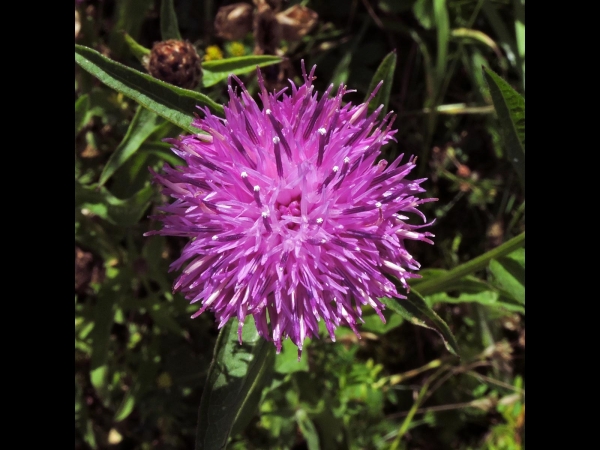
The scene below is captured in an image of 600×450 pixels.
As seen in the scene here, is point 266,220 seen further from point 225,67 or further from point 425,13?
point 425,13

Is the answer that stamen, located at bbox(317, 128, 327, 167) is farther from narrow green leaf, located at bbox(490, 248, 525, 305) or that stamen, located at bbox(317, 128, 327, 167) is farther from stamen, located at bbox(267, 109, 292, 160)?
narrow green leaf, located at bbox(490, 248, 525, 305)

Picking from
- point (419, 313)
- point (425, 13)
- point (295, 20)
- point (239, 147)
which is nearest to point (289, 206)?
point (239, 147)

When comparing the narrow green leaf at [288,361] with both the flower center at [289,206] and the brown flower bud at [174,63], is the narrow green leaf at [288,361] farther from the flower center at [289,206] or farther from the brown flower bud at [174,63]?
the brown flower bud at [174,63]

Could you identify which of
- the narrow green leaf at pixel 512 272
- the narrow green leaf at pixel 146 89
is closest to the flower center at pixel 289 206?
the narrow green leaf at pixel 146 89

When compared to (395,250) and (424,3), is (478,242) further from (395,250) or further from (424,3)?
(395,250)

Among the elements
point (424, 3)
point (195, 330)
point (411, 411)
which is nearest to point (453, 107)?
point (424, 3)

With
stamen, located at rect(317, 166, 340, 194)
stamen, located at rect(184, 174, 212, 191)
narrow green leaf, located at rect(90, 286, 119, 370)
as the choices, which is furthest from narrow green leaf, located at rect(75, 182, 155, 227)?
stamen, located at rect(317, 166, 340, 194)
